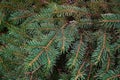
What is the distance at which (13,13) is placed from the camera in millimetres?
1803

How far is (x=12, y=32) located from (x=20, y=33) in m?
0.06

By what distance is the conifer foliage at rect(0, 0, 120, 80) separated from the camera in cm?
132

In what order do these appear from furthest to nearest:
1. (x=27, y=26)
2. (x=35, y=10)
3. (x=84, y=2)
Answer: (x=35, y=10), (x=84, y=2), (x=27, y=26)

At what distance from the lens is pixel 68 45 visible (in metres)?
1.34

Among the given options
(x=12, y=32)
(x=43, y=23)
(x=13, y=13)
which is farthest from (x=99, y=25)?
(x=13, y=13)

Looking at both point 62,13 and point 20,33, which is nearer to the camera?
point 62,13

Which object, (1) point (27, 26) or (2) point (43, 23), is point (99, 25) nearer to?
(2) point (43, 23)

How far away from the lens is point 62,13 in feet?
4.82

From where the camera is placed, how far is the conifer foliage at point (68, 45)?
1315mm

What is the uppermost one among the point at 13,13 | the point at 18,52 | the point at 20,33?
the point at 13,13

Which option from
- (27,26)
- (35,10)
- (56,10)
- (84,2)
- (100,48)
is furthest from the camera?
(35,10)

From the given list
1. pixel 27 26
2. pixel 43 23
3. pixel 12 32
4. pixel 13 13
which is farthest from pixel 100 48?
pixel 13 13

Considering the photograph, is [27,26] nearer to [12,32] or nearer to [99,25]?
[12,32]

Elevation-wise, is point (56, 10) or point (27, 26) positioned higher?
point (56, 10)
